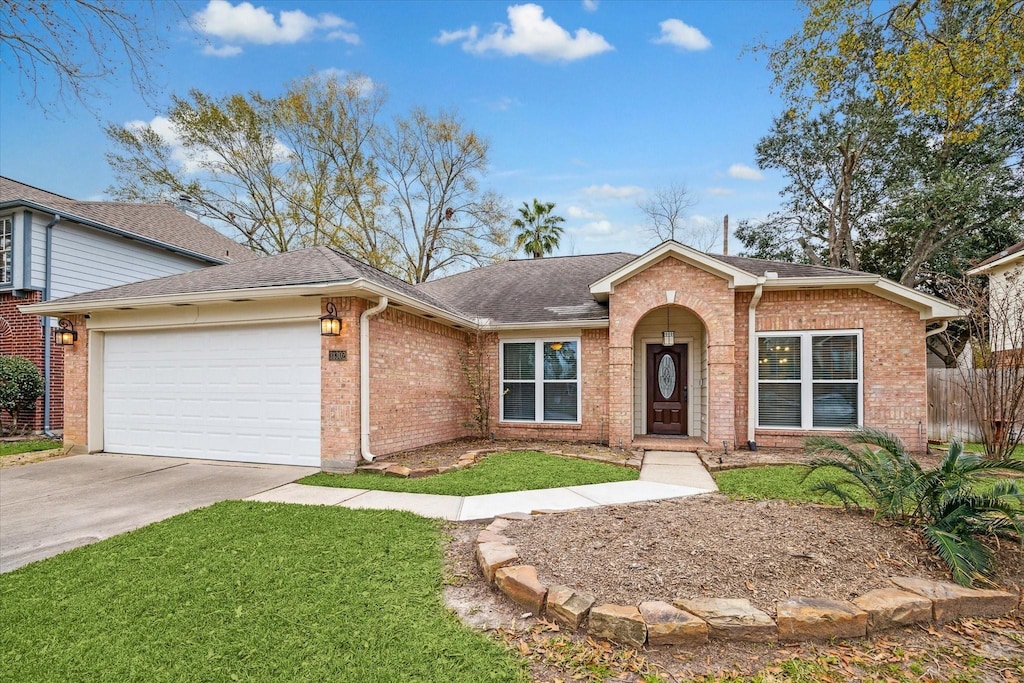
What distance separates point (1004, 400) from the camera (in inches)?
323

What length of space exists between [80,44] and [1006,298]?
1275 centimetres

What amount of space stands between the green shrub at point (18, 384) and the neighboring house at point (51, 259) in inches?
10.0

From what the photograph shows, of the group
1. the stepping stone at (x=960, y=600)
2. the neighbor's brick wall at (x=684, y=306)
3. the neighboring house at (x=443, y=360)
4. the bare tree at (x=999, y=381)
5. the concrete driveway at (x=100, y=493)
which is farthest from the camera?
the neighbor's brick wall at (x=684, y=306)

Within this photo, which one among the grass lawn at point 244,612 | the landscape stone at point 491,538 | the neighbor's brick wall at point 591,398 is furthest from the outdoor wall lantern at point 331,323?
the neighbor's brick wall at point 591,398

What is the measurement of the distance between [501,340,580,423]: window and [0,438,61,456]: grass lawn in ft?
30.1

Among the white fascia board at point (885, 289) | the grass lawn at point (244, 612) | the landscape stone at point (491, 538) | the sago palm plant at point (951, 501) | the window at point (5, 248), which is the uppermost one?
the window at point (5, 248)

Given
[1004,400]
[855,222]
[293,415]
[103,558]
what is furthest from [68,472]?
[855,222]

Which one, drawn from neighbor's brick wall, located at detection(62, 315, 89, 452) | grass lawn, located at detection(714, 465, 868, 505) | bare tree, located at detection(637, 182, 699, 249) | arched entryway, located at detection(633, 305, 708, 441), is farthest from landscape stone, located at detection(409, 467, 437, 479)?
bare tree, located at detection(637, 182, 699, 249)

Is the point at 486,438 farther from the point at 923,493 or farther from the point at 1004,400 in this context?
the point at 1004,400

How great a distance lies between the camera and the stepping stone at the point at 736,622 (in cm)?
270

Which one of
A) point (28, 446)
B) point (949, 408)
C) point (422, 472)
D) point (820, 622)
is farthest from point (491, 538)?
point (949, 408)

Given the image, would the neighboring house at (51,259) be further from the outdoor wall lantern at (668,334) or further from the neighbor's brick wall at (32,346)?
the outdoor wall lantern at (668,334)

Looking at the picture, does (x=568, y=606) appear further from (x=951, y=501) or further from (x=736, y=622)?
(x=951, y=501)

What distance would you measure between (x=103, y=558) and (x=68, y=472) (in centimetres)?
482
